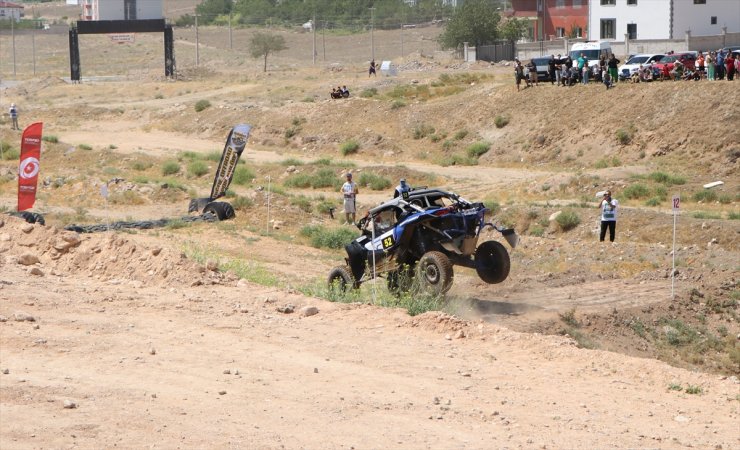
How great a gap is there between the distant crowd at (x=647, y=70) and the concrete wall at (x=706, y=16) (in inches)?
621

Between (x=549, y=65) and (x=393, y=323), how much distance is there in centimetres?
3527

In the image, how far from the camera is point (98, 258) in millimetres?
20281

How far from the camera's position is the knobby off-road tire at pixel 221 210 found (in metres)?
30.2

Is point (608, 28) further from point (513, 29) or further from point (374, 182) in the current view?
point (374, 182)

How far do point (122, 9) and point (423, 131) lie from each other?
7800cm

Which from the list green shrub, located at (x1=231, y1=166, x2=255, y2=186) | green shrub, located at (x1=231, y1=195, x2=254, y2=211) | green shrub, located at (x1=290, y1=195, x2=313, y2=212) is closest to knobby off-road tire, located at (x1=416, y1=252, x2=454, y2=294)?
green shrub, located at (x1=231, y1=195, x2=254, y2=211)

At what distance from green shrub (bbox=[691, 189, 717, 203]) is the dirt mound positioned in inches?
741

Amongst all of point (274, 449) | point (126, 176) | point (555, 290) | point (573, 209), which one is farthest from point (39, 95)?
point (274, 449)

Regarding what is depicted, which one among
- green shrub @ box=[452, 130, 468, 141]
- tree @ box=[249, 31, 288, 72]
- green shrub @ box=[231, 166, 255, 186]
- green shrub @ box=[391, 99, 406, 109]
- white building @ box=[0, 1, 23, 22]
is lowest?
green shrub @ box=[231, 166, 255, 186]

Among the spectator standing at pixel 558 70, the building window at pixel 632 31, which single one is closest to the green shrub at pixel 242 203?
the spectator standing at pixel 558 70

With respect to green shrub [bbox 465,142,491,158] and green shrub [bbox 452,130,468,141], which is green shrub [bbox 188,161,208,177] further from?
green shrub [bbox 452,130,468,141]

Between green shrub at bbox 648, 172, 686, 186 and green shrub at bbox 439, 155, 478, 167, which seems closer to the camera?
green shrub at bbox 648, 172, 686, 186

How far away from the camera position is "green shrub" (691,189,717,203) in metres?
34.0

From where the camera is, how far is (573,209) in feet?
102
